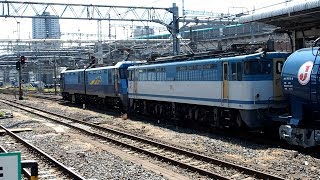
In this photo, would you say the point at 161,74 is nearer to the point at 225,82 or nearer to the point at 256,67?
the point at 225,82

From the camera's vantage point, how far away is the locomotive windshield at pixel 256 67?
15.8 metres

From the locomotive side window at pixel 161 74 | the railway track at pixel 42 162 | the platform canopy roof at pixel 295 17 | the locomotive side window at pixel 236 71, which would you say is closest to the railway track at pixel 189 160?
the railway track at pixel 42 162

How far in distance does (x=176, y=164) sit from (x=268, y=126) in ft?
17.3

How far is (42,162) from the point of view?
13164 millimetres

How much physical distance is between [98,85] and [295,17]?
62.7 feet

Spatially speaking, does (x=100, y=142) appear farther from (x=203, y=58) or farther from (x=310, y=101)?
(x=310, y=101)

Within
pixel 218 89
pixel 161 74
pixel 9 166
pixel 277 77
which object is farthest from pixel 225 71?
pixel 9 166

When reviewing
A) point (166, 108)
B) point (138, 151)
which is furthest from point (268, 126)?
point (166, 108)

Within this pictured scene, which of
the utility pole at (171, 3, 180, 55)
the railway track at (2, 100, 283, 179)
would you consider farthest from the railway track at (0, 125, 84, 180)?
the utility pole at (171, 3, 180, 55)

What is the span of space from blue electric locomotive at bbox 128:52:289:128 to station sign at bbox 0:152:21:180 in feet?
41.5

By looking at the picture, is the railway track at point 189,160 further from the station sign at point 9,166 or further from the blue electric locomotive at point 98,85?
the blue electric locomotive at point 98,85

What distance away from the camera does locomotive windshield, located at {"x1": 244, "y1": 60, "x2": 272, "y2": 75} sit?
15836mm

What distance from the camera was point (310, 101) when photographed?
13.2 m

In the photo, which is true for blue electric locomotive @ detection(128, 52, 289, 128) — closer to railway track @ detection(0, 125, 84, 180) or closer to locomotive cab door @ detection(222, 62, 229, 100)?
locomotive cab door @ detection(222, 62, 229, 100)
